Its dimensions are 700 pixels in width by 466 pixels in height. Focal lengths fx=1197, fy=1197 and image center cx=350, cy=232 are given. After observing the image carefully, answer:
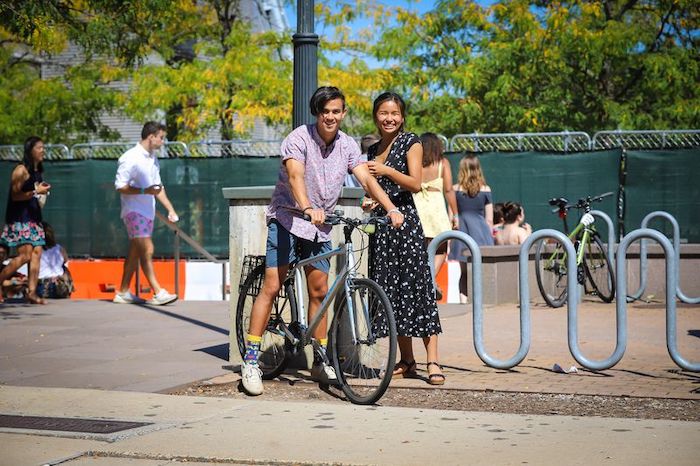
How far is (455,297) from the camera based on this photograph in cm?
1498

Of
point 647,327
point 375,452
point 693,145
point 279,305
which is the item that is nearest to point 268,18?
point 693,145

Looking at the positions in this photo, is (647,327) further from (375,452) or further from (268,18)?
(268,18)

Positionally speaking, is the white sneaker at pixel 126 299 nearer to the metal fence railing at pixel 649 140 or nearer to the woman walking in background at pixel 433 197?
the woman walking in background at pixel 433 197

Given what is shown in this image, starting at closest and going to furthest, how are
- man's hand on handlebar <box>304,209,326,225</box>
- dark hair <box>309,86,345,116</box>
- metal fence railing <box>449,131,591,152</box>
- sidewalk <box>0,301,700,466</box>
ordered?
sidewalk <box>0,301,700,466</box> < man's hand on handlebar <box>304,209,326,225</box> < dark hair <box>309,86,345,116</box> < metal fence railing <box>449,131,591,152</box>

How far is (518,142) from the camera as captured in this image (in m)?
16.7

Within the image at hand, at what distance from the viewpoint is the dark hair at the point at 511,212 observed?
49.9 ft

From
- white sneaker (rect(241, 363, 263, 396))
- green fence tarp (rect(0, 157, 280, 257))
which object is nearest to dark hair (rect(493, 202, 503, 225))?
green fence tarp (rect(0, 157, 280, 257))

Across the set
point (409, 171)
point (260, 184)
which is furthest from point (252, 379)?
point (260, 184)

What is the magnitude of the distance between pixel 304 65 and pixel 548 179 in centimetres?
835

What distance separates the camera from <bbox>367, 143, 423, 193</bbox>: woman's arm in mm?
7699

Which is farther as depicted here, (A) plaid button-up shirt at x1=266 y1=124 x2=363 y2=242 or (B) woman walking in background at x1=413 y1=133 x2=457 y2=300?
(B) woman walking in background at x1=413 y1=133 x2=457 y2=300

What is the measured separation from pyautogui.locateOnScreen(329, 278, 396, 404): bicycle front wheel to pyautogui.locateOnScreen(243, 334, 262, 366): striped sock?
1.86 feet

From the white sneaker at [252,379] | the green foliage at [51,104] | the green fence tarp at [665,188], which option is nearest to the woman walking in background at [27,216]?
the white sneaker at [252,379]

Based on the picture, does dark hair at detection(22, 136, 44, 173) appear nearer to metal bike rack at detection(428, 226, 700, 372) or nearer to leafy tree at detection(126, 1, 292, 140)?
metal bike rack at detection(428, 226, 700, 372)
